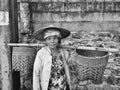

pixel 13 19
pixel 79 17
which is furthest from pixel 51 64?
pixel 79 17

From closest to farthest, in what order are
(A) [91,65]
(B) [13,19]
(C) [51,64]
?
(A) [91,65] → (C) [51,64] → (B) [13,19]

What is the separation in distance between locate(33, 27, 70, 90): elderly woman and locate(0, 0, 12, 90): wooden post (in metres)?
0.59

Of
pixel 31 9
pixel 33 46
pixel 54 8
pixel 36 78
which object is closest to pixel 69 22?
pixel 54 8

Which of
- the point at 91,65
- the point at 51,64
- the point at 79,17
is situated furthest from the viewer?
the point at 79,17

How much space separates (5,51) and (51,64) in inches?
36.7

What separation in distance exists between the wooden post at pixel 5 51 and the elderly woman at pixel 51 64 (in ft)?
1.93

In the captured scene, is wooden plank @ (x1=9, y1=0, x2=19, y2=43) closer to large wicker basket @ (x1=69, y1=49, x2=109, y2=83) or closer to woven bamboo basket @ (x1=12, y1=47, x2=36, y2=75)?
woven bamboo basket @ (x1=12, y1=47, x2=36, y2=75)

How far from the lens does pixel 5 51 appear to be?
429 centimetres

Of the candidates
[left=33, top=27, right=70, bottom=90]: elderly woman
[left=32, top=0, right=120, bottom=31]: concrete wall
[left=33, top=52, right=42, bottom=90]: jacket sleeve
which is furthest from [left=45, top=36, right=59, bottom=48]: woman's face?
[left=32, top=0, right=120, bottom=31]: concrete wall

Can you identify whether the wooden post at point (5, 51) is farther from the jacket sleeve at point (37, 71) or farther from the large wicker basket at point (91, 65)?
the large wicker basket at point (91, 65)

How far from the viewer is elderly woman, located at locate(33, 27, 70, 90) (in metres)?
3.76

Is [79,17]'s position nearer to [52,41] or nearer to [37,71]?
[52,41]

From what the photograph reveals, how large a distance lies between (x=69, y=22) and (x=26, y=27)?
1.06 metres

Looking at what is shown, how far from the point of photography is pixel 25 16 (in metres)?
5.94
